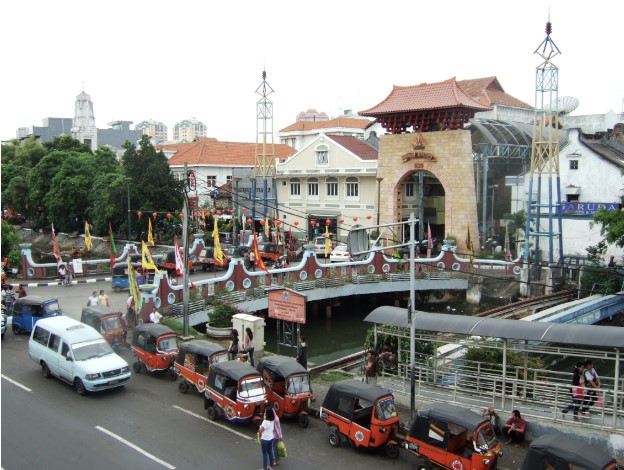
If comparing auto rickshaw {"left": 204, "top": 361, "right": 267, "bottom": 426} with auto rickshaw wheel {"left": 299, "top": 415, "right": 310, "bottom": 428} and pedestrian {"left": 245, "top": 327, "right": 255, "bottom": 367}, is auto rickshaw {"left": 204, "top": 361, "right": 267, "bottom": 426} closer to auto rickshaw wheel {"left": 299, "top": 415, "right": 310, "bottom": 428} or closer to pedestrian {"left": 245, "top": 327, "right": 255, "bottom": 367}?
auto rickshaw wheel {"left": 299, "top": 415, "right": 310, "bottom": 428}

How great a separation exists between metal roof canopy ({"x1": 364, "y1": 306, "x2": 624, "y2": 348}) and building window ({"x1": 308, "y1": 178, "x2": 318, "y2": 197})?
132ft

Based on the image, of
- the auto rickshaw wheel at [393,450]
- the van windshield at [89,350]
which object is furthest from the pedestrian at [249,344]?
the auto rickshaw wheel at [393,450]

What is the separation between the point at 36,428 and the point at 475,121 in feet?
130

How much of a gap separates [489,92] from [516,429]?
52623 mm

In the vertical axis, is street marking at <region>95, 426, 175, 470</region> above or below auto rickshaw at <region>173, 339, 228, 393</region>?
below

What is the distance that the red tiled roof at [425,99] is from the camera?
44438 millimetres

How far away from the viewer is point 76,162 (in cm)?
5984

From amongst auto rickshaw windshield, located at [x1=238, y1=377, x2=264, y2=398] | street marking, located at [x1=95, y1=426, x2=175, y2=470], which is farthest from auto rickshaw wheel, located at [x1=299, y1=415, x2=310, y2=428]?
street marking, located at [x1=95, y1=426, x2=175, y2=470]

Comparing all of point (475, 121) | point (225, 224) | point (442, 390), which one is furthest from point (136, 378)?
point (225, 224)

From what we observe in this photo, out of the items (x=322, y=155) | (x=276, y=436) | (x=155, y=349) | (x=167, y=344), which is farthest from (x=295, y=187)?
(x=276, y=436)

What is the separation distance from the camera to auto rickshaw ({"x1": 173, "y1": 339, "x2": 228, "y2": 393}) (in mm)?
18016

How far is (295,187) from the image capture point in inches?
2367

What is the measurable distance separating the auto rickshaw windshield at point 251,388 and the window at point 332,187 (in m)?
40.6

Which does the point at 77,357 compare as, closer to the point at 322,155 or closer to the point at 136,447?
the point at 136,447
